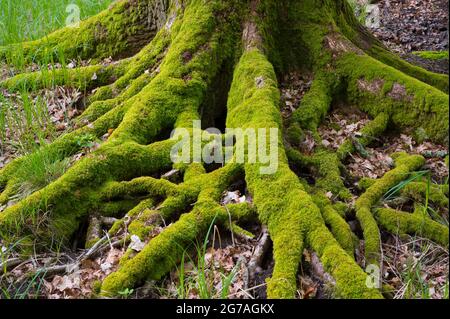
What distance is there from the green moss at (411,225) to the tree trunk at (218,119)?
0.04ft

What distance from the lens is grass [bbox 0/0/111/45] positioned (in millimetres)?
6902

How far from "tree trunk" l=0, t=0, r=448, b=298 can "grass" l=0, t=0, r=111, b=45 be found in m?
0.53

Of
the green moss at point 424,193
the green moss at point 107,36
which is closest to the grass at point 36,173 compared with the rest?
the green moss at point 107,36

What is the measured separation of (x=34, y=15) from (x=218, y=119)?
4.42 m

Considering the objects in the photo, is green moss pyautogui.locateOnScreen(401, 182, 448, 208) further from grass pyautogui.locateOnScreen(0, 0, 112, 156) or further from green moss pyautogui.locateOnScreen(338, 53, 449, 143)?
grass pyautogui.locateOnScreen(0, 0, 112, 156)

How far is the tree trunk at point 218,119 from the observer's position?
11.6 feet

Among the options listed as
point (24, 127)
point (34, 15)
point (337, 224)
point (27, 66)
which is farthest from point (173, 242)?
point (34, 15)

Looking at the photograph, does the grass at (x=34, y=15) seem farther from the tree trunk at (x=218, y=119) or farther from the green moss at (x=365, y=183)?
the green moss at (x=365, y=183)

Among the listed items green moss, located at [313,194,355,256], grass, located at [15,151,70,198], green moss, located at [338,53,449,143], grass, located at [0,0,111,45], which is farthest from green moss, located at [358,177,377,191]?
grass, located at [0,0,111,45]

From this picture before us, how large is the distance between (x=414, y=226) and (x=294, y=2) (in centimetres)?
317

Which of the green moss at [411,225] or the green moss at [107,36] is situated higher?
the green moss at [107,36]

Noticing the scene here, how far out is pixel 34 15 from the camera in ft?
25.4

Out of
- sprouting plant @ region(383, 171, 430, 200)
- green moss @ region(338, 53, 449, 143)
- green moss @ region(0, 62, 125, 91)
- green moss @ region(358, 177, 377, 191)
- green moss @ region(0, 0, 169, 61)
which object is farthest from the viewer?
green moss @ region(0, 0, 169, 61)

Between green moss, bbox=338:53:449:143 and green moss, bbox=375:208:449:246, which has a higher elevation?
green moss, bbox=338:53:449:143
